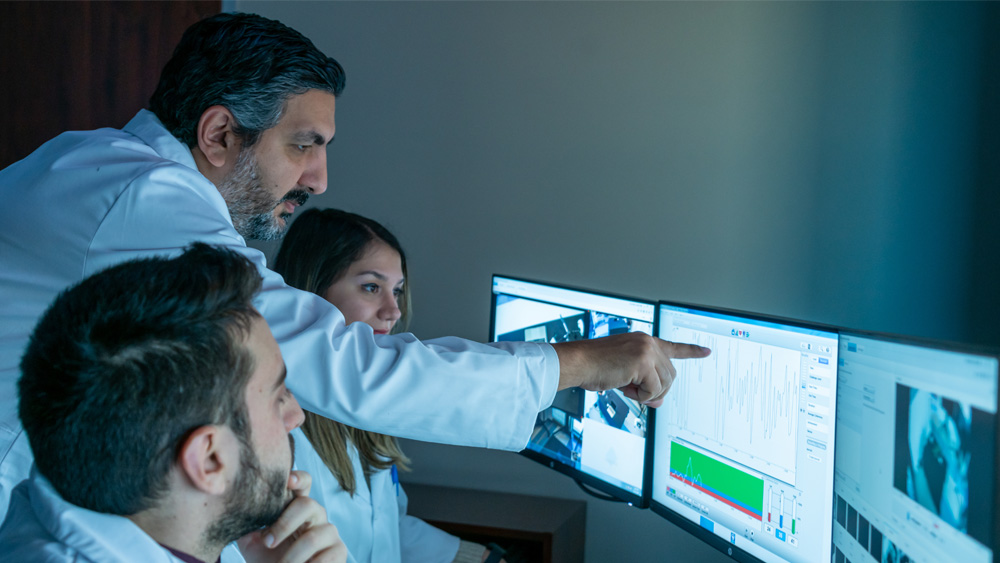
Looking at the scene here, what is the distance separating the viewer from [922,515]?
0.73m

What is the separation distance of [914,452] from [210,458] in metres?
0.75

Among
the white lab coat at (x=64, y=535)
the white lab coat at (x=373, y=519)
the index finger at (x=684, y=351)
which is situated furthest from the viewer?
the white lab coat at (x=373, y=519)

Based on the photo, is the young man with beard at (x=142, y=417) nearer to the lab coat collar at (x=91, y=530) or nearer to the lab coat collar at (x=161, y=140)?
the lab coat collar at (x=91, y=530)

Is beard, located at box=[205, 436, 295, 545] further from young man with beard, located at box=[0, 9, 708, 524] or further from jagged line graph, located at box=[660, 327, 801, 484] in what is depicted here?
jagged line graph, located at box=[660, 327, 801, 484]

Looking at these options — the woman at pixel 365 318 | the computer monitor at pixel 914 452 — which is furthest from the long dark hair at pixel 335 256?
the computer monitor at pixel 914 452

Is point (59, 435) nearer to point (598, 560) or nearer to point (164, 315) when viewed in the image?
point (164, 315)

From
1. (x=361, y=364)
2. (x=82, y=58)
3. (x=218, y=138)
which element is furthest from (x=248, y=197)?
(x=82, y=58)

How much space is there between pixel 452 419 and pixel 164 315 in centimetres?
42

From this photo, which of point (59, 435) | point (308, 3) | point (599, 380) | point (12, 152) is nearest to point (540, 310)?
point (599, 380)

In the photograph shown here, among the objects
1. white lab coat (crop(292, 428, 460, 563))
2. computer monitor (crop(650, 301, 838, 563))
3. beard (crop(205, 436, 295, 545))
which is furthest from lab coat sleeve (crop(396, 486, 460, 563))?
beard (crop(205, 436, 295, 545))

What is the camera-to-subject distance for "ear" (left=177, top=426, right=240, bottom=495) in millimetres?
654

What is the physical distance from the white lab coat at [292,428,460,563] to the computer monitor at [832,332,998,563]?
94 cm

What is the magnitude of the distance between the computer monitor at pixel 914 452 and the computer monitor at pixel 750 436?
1.4 inches

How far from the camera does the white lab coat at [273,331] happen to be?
0.92 metres
